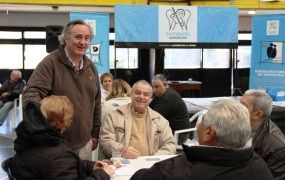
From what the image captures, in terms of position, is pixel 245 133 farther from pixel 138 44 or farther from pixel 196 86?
pixel 196 86

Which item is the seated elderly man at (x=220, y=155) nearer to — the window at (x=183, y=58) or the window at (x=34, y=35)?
the window at (x=34, y=35)

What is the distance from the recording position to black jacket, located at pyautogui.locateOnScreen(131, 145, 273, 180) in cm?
153

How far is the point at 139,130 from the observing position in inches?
128

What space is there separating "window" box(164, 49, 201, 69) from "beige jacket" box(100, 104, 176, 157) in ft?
35.7

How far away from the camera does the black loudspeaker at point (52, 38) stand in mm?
4926

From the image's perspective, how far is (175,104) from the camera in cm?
486

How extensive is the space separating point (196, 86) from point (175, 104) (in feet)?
22.7

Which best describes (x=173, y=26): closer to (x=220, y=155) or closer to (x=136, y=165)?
(x=136, y=165)

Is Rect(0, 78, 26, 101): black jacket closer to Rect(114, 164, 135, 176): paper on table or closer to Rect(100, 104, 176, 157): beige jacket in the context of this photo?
Rect(100, 104, 176, 157): beige jacket

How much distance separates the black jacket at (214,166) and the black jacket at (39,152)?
59 centimetres

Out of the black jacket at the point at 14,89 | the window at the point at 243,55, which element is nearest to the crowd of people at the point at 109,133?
the black jacket at the point at 14,89

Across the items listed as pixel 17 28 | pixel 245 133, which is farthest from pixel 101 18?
pixel 17 28

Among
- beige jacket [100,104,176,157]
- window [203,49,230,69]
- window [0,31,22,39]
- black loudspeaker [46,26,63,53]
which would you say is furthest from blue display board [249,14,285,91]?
window [0,31,22,39]

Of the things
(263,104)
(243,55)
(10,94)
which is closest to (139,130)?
(263,104)
